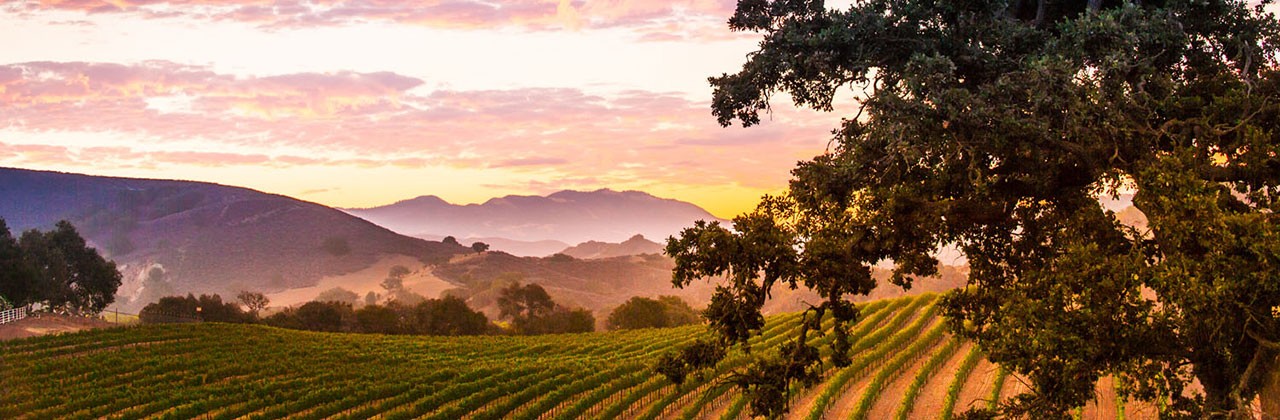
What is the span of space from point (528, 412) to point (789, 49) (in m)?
19.9

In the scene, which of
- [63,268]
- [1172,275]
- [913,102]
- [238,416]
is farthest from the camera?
[63,268]

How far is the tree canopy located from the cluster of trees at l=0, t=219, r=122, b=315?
7278cm

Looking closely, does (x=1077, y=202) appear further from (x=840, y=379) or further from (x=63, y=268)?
(x=63, y=268)

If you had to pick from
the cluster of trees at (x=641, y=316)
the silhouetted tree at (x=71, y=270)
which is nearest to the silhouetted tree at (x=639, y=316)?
the cluster of trees at (x=641, y=316)

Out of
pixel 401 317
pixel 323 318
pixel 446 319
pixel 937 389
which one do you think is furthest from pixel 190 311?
pixel 937 389

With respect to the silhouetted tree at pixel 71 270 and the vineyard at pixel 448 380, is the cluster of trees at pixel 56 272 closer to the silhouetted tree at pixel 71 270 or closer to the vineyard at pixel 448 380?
the silhouetted tree at pixel 71 270

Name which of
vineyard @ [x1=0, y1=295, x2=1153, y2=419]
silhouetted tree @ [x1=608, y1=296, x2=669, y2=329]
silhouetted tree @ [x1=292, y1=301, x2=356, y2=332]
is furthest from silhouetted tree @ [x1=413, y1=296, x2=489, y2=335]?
vineyard @ [x1=0, y1=295, x2=1153, y2=419]

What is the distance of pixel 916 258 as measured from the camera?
1287 centimetres

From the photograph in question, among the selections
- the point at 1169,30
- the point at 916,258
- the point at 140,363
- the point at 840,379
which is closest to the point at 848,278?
the point at 916,258

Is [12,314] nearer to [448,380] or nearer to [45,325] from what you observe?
[45,325]

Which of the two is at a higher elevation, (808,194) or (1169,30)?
(1169,30)

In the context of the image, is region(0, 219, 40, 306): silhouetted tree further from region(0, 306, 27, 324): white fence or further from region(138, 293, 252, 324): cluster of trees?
region(138, 293, 252, 324): cluster of trees

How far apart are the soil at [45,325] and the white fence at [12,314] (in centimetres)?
42

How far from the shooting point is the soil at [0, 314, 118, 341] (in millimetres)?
57625
